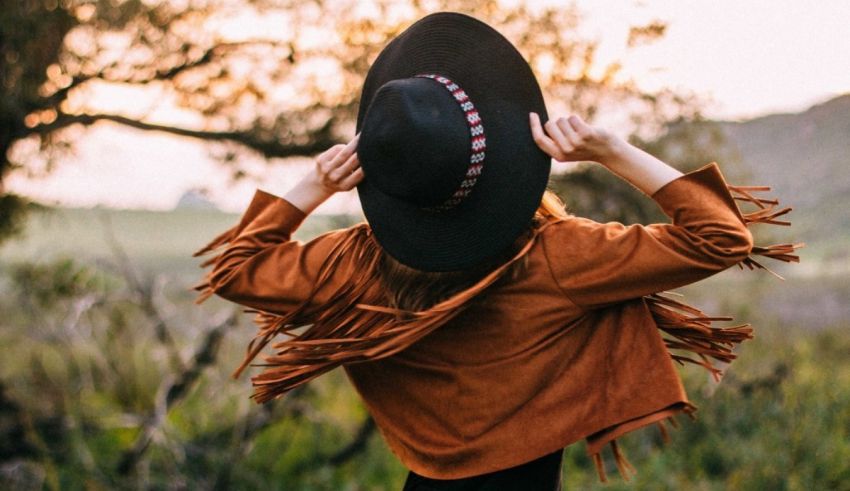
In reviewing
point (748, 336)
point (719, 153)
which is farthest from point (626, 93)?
point (748, 336)

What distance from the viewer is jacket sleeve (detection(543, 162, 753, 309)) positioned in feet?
5.76

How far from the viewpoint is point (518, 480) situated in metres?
2.07

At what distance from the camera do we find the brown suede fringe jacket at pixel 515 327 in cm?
180

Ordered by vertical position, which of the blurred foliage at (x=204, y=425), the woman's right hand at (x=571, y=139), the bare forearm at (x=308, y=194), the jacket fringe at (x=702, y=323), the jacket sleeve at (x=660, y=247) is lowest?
the blurred foliage at (x=204, y=425)

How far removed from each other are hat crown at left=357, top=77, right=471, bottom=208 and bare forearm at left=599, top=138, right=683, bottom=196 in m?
0.31

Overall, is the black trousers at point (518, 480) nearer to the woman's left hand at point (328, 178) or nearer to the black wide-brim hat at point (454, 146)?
the black wide-brim hat at point (454, 146)

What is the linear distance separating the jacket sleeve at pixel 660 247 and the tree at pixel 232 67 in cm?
292

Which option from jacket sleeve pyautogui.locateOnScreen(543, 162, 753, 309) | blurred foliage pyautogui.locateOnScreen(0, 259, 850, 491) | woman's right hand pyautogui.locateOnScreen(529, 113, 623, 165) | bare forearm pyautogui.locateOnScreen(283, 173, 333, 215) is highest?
woman's right hand pyautogui.locateOnScreen(529, 113, 623, 165)

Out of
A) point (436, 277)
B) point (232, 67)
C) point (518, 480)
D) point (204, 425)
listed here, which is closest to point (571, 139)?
point (436, 277)

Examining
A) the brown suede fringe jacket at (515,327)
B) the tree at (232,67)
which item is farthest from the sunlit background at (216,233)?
the brown suede fringe jacket at (515,327)

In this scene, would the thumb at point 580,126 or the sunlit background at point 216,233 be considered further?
the sunlit background at point 216,233

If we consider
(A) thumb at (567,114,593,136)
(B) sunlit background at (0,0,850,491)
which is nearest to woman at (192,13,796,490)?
(A) thumb at (567,114,593,136)

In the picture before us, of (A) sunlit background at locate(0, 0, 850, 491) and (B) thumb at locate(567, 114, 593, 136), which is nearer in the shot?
(B) thumb at locate(567, 114, 593, 136)

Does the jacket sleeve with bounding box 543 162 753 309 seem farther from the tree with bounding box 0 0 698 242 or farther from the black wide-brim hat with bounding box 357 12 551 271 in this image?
the tree with bounding box 0 0 698 242
